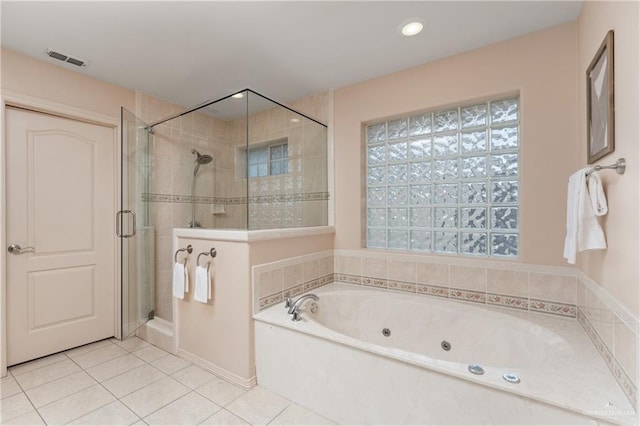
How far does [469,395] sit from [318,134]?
2.28 m

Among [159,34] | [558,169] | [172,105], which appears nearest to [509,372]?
[558,169]

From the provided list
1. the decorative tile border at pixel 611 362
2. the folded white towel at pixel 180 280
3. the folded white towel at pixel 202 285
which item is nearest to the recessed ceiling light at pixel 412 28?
the decorative tile border at pixel 611 362

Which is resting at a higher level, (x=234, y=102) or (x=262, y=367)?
(x=234, y=102)

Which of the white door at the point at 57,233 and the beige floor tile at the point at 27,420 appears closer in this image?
the beige floor tile at the point at 27,420

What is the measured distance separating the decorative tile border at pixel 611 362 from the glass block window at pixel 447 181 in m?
0.57

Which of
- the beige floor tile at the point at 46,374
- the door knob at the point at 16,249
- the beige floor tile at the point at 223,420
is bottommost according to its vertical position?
the beige floor tile at the point at 223,420

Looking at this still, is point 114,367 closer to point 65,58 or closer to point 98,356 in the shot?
point 98,356

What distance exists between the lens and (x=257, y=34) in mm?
1894

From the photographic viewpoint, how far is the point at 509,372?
47.7 inches

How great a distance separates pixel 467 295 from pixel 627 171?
1.29 m

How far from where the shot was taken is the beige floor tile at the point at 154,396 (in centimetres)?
168

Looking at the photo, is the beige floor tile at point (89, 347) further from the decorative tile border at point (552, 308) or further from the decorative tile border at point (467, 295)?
the decorative tile border at point (552, 308)

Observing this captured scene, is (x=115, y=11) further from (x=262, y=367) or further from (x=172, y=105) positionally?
(x=262, y=367)

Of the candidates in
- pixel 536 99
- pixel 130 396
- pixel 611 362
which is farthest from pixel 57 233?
pixel 536 99
